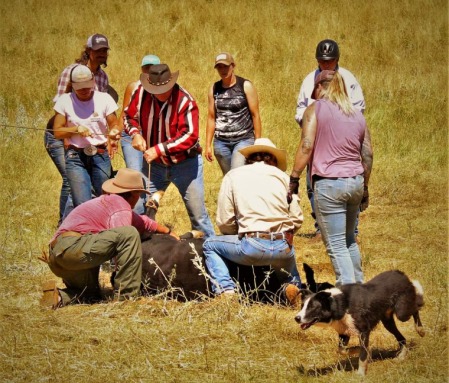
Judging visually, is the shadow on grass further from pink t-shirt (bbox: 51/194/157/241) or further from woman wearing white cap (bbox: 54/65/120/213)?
woman wearing white cap (bbox: 54/65/120/213)

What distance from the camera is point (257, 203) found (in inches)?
248

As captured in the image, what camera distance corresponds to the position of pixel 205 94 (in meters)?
15.0

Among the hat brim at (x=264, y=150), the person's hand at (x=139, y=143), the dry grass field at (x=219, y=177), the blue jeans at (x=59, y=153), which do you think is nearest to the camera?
the dry grass field at (x=219, y=177)

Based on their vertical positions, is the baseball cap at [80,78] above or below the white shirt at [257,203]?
above

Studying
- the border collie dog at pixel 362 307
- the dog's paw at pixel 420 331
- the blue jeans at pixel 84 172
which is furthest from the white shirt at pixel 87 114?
the dog's paw at pixel 420 331

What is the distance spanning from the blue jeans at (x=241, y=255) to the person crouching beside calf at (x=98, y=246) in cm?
61

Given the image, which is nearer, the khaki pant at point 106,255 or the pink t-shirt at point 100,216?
the khaki pant at point 106,255

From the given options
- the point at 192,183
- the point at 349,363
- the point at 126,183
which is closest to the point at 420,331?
the point at 349,363

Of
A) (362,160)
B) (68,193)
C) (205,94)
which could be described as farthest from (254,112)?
(205,94)

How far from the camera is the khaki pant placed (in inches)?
250

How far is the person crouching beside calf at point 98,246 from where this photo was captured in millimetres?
6371

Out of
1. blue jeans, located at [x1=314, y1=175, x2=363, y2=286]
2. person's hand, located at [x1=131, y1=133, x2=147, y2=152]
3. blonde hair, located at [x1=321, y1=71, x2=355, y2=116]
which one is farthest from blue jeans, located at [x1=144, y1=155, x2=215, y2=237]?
blonde hair, located at [x1=321, y1=71, x2=355, y2=116]

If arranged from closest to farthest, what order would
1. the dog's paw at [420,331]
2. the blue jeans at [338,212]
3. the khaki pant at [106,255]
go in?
the dog's paw at [420,331] → the blue jeans at [338,212] → the khaki pant at [106,255]

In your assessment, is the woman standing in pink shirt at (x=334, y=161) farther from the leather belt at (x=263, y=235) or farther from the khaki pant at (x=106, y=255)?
the khaki pant at (x=106, y=255)
